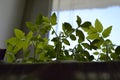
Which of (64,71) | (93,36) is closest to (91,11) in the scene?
(93,36)

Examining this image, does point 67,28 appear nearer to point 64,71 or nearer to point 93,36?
point 93,36

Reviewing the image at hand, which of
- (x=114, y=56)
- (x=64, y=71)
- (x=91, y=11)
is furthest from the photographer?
(x=91, y=11)

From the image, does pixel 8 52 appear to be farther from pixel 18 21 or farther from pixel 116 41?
pixel 18 21

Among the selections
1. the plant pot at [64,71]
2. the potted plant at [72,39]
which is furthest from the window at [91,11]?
the plant pot at [64,71]

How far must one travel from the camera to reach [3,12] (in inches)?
85.9

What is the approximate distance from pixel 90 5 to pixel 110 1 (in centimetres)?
22

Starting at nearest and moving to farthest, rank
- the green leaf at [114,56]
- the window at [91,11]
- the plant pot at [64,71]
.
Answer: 1. the plant pot at [64,71]
2. the green leaf at [114,56]
3. the window at [91,11]

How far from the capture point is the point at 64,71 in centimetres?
52

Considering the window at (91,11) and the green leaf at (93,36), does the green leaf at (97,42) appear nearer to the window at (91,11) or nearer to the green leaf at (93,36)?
the green leaf at (93,36)

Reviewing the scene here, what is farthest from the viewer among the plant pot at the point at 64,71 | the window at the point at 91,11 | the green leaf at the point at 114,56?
the window at the point at 91,11

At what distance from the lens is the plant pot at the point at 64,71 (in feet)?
1.66

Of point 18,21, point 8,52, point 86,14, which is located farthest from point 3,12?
point 8,52

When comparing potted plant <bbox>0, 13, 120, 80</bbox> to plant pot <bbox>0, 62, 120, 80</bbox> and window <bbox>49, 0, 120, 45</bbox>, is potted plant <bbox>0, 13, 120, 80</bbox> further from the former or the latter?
window <bbox>49, 0, 120, 45</bbox>

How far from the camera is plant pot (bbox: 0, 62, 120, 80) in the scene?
0.51 m
